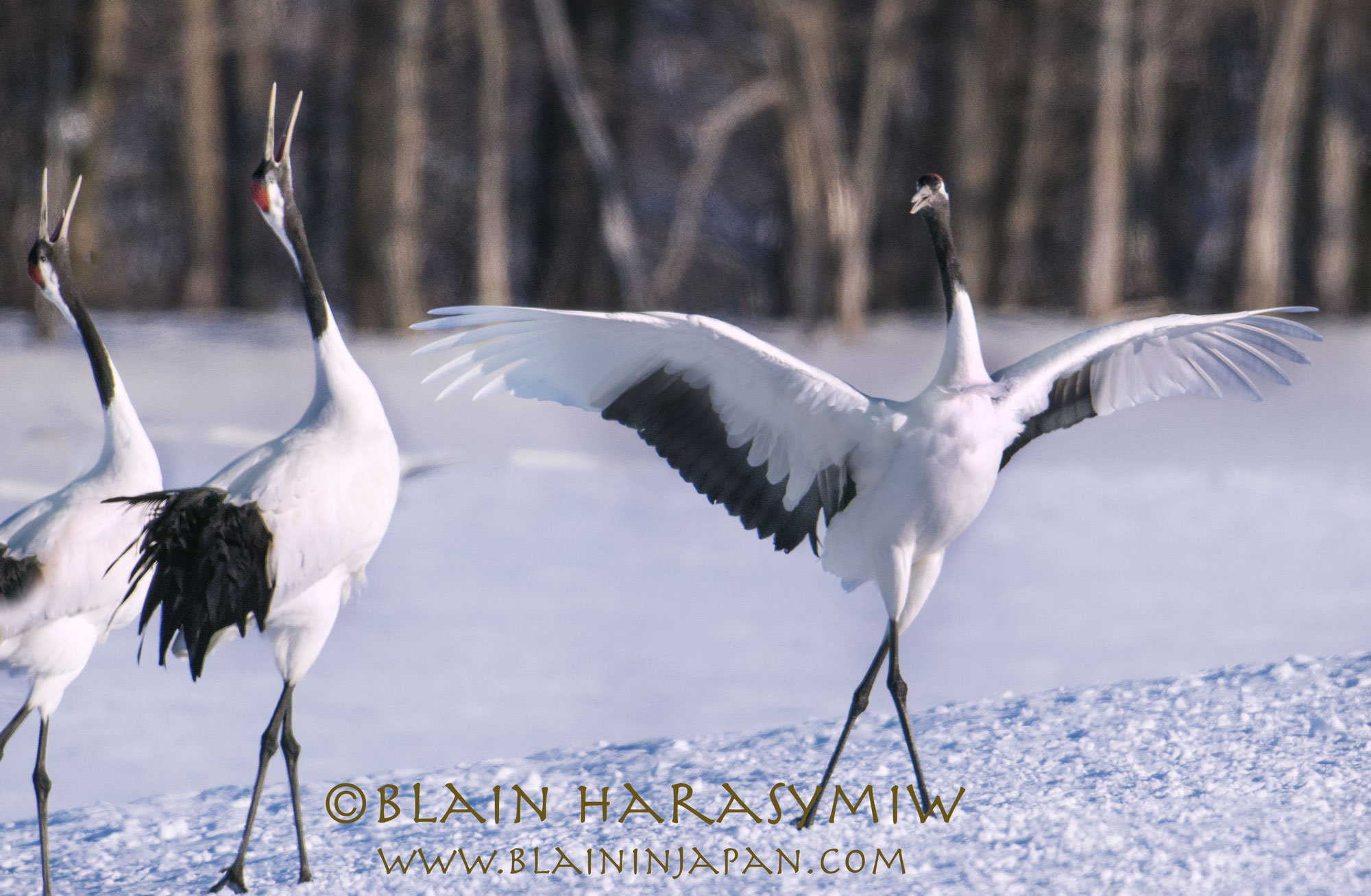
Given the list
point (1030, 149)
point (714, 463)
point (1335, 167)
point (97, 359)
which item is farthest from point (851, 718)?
point (1335, 167)

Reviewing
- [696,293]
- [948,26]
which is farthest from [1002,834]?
[696,293]

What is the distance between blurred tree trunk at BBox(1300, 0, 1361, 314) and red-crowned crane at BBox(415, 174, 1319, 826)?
14054mm

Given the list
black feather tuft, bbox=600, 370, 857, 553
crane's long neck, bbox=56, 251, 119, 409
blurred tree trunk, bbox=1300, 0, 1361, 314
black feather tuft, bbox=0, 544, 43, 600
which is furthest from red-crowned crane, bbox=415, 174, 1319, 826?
blurred tree trunk, bbox=1300, 0, 1361, 314

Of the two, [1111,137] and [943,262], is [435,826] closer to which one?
[943,262]

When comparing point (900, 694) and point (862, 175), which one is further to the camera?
point (862, 175)

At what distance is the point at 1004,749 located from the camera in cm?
448

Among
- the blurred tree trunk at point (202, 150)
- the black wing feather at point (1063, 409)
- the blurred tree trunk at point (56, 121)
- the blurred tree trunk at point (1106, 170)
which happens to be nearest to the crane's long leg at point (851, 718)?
the black wing feather at point (1063, 409)

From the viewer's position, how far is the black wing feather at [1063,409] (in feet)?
13.6

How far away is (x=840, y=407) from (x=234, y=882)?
1.88m

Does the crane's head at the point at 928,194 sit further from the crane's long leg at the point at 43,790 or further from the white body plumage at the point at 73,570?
the crane's long leg at the point at 43,790

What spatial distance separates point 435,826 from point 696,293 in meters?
19.2

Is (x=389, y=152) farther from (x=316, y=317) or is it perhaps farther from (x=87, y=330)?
(x=316, y=317)

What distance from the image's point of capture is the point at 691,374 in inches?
156

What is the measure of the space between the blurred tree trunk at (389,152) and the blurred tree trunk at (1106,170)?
6.20m
